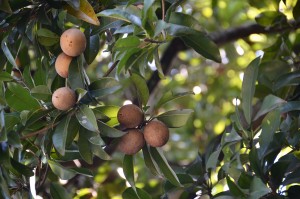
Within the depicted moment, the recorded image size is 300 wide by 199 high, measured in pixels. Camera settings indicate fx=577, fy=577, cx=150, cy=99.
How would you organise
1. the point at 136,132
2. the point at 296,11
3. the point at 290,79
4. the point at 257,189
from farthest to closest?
the point at 296,11 < the point at 290,79 < the point at 136,132 < the point at 257,189

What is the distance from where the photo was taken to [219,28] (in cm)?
210

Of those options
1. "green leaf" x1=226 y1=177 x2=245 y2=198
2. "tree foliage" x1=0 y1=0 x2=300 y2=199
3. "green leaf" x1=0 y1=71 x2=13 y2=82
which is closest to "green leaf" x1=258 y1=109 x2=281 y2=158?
"tree foliage" x1=0 y1=0 x2=300 y2=199

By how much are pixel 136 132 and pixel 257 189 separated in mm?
228

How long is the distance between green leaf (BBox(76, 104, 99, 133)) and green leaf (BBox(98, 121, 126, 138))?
5 cm

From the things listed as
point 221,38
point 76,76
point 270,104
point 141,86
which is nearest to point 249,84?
point 270,104

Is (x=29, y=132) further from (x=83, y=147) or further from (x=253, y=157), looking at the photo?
(x=253, y=157)

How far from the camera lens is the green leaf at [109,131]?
92 centimetres

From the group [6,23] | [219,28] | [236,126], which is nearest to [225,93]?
[219,28]

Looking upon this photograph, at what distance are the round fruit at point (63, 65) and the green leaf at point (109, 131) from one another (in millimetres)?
105

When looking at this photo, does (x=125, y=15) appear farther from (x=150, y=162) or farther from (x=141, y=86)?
(x=150, y=162)

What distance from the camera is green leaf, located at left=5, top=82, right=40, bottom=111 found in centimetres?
97

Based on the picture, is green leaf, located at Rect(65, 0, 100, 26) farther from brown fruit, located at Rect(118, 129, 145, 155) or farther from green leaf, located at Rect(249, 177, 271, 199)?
green leaf, located at Rect(249, 177, 271, 199)

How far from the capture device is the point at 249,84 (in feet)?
3.37

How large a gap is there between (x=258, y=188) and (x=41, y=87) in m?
0.37
